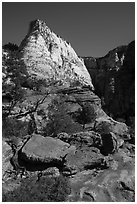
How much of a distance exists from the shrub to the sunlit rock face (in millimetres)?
35194

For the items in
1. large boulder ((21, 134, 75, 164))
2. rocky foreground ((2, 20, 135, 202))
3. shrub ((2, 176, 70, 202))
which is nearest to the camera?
shrub ((2, 176, 70, 202))

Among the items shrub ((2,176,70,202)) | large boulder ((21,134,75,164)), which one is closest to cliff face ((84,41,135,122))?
large boulder ((21,134,75,164))

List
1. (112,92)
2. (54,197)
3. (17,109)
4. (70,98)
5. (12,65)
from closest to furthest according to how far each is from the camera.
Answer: (54,197) → (17,109) → (70,98) → (12,65) → (112,92)

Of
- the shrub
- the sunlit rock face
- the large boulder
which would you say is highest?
the sunlit rock face

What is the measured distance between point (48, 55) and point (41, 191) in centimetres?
5135

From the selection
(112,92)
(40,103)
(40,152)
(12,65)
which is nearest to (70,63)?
(112,92)

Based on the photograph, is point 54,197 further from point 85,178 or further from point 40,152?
point 40,152

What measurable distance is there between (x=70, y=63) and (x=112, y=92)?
47.7 ft

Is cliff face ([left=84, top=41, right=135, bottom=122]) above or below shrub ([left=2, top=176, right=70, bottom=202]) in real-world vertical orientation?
above

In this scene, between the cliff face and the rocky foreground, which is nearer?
the rocky foreground

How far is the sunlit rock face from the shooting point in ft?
157

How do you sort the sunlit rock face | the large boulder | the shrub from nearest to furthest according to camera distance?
the shrub < the large boulder < the sunlit rock face

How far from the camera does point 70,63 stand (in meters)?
66.1

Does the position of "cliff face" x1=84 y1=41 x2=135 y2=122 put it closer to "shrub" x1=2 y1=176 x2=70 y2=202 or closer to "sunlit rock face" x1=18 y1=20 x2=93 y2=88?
"sunlit rock face" x1=18 y1=20 x2=93 y2=88
